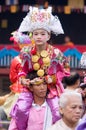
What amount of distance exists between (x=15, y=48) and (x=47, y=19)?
39.3 feet

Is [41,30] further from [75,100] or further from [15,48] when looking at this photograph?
[15,48]

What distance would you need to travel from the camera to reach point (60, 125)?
6.75 meters

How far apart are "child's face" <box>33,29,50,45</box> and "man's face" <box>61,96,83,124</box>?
1.30m

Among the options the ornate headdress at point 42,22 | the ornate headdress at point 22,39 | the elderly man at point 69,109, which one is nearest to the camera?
the elderly man at point 69,109

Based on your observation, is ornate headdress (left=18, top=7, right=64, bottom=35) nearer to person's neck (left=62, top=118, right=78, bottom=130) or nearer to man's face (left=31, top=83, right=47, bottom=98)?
man's face (left=31, top=83, right=47, bottom=98)

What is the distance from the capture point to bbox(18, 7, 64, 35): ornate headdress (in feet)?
26.4

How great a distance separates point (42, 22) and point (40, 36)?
224mm

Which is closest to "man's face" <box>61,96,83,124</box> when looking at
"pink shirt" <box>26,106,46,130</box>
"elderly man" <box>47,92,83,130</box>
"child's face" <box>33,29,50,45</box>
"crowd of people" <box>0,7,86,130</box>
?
"elderly man" <box>47,92,83,130</box>

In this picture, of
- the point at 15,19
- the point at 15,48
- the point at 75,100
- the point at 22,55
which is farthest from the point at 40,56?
the point at 15,19

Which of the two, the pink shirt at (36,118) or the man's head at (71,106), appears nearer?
the man's head at (71,106)

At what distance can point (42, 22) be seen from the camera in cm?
807

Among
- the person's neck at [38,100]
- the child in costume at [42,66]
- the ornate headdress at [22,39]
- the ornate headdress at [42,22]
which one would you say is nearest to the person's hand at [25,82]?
the child in costume at [42,66]

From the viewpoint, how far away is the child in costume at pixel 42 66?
26.0 feet

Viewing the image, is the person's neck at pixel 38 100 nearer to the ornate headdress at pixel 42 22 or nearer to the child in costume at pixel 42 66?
the child in costume at pixel 42 66
